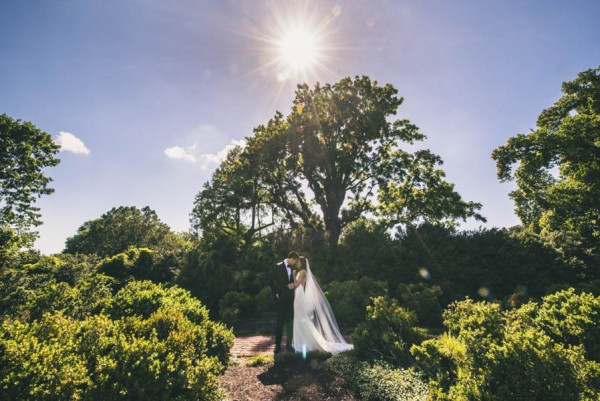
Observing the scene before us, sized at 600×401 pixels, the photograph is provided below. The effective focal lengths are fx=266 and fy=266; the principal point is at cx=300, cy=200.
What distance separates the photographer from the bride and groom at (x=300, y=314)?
768 centimetres

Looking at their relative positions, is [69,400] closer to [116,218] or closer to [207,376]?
[207,376]

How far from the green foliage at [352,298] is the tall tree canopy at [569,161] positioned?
853 centimetres

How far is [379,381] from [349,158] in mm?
17847

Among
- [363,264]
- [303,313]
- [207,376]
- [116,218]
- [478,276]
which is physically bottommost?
[207,376]

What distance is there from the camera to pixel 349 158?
21.4 metres

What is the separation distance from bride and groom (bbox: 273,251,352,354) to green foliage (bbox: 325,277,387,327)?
2.40 metres

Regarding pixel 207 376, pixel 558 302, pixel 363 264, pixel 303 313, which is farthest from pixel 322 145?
pixel 207 376

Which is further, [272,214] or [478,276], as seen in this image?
[272,214]

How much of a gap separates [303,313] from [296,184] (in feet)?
59.6

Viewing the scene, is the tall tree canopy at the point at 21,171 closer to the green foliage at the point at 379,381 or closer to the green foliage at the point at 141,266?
the green foliage at the point at 141,266

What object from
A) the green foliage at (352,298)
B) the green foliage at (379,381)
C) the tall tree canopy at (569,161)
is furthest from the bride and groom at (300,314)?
the tall tree canopy at (569,161)

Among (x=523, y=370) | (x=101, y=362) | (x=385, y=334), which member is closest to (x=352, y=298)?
(x=385, y=334)

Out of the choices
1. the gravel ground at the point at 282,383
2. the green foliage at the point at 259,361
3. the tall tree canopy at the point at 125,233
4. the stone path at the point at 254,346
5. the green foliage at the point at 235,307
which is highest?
the tall tree canopy at the point at 125,233

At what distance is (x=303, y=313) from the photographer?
8.12m
